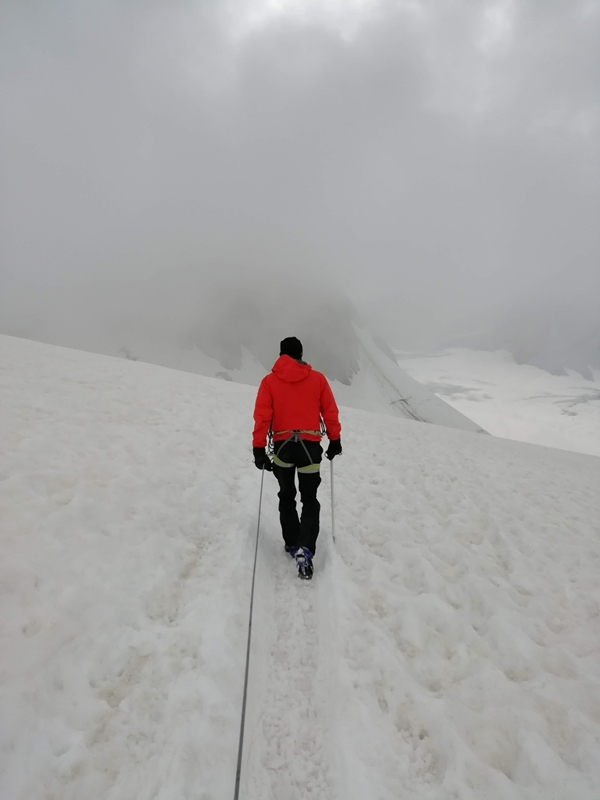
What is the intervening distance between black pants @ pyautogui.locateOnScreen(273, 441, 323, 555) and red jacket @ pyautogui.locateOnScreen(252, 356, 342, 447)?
0.59 feet

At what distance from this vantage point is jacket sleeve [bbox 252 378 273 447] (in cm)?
543

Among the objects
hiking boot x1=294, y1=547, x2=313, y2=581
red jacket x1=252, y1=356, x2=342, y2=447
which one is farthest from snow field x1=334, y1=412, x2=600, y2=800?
red jacket x1=252, y1=356, x2=342, y2=447

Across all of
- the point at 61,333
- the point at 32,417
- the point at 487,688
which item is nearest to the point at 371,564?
the point at 487,688

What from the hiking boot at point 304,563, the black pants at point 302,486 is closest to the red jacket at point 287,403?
the black pants at point 302,486

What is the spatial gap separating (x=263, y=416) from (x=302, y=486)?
49.3 inches

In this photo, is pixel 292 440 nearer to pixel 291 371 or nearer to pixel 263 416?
pixel 263 416

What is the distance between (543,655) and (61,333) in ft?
322

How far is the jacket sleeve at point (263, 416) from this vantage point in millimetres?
5434

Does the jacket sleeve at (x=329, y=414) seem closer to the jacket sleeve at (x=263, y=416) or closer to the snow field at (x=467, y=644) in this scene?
the jacket sleeve at (x=263, y=416)

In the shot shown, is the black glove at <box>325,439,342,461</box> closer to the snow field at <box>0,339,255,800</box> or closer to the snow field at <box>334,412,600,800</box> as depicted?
the snow field at <box>334,412,600,800</box>

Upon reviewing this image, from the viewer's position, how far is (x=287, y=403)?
18.1ft

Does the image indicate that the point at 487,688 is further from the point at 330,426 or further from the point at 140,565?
the point at 140,565

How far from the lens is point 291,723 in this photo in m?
3.58

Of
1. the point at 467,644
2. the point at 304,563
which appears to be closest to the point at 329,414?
the point at 304,563
